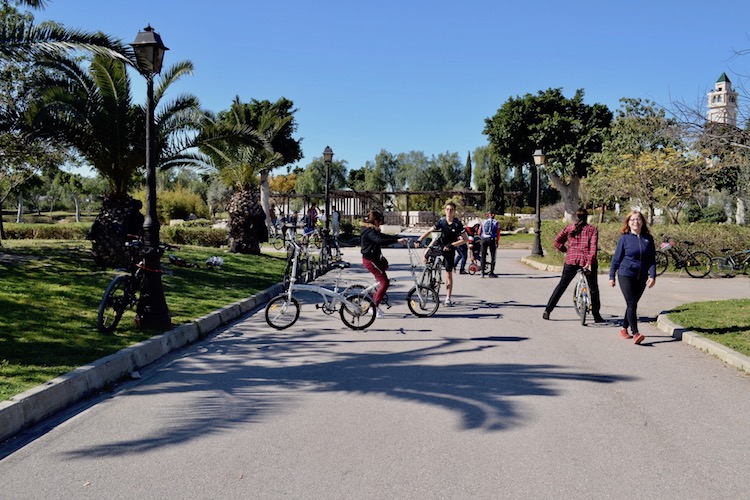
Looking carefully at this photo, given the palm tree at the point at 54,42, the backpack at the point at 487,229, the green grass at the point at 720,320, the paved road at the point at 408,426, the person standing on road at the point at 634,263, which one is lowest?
the paved road at the point at 408,426

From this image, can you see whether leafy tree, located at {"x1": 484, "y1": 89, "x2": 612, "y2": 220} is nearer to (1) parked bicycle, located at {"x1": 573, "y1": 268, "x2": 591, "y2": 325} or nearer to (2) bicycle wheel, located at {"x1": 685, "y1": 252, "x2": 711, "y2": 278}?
(2) bicycle wheel, located at {"x1": 685, "y1": 252, "x2": 711, "y2": 278}

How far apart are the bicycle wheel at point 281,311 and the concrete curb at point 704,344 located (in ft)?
17.2

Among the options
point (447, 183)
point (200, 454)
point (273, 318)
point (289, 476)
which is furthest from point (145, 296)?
point (447, 183)

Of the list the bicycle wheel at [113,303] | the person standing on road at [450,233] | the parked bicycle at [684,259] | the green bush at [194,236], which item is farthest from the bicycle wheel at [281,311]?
the green bush at [194,236]

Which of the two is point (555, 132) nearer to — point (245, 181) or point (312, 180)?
point (245, 181)

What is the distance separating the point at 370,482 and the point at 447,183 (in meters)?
76.9

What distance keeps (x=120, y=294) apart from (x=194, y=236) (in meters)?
16.6

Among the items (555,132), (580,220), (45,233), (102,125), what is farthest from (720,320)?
(555,132)

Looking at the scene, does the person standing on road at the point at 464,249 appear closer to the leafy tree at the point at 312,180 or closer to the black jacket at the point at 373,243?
the black jacket at the point at 373,243

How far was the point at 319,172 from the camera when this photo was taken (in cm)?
8162

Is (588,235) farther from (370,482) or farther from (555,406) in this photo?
(370,482)

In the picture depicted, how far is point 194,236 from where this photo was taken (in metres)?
24.2

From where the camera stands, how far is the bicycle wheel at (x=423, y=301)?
10.1 meters

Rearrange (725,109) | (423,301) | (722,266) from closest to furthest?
(725,109) → (423,301) → (722,266)
